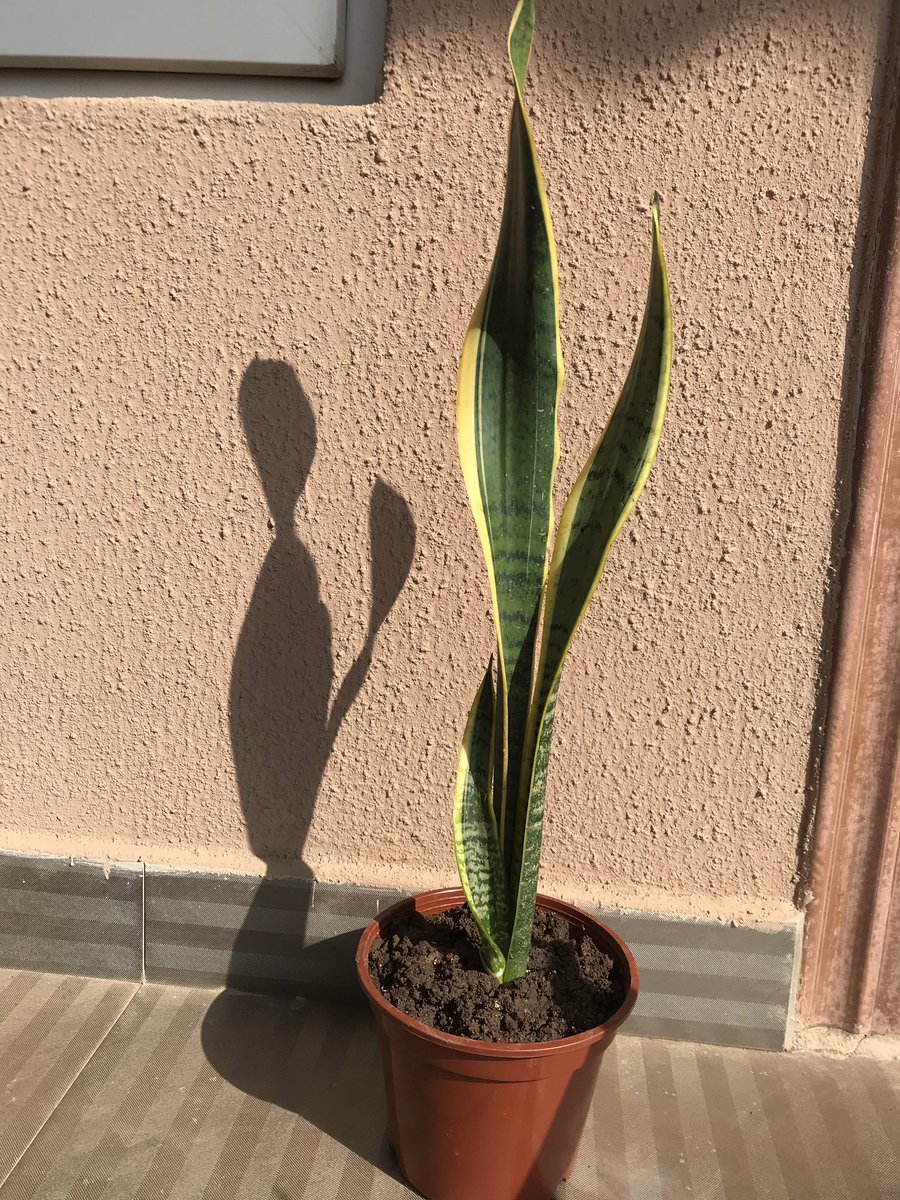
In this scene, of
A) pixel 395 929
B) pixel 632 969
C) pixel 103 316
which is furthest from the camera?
pixel 103 316

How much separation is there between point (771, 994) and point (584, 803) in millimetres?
454

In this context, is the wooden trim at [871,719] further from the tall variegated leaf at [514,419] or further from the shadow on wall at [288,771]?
the shadow on wall at [288,771]

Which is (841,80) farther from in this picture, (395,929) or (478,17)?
(395,929)

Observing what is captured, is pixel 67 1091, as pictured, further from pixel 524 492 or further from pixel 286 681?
pixel 524 492

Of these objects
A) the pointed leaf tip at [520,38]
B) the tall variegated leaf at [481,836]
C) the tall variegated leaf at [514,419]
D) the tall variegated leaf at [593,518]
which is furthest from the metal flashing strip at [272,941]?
the pointed leaf tip at [520,38]

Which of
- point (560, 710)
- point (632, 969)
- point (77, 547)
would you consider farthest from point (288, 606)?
point (632, 969)

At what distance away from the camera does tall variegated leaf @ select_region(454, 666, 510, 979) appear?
1.16m

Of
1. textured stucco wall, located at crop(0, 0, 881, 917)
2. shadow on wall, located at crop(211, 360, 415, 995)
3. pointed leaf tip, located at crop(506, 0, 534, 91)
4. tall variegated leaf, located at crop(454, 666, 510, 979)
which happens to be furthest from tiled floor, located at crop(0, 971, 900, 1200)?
pointed leaf tip, located at crop(506, 0, 534, 91)

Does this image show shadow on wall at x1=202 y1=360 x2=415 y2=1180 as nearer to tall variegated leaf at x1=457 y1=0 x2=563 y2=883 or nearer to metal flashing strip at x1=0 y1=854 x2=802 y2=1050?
metal flashing strip at x1=0 y1=854 x2=802 y2=1050

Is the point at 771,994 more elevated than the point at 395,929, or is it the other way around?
the point at 395,929

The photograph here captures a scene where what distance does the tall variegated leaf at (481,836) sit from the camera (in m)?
1.16

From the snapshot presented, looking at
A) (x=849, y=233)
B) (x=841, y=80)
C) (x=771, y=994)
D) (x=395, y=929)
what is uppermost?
(x=841, y=80)

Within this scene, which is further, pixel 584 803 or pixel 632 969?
pixel 584 803

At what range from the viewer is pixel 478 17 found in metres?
1.30
